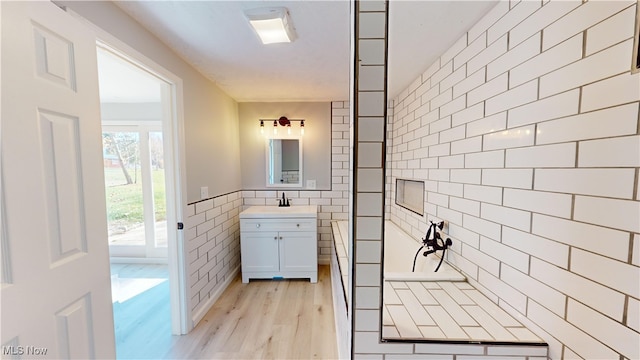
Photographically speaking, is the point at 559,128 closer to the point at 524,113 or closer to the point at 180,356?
the point at 524,113

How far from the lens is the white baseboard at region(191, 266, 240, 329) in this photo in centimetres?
204

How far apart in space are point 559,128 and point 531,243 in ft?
1.45

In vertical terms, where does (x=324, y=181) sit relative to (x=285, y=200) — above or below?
above

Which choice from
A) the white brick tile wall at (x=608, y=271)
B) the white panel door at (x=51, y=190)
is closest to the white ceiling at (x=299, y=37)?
the white panel door at (x=51, y=190)

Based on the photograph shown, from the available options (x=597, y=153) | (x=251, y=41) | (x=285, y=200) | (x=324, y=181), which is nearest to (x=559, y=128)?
(x=597, y=153)

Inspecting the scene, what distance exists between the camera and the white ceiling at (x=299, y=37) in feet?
3.98

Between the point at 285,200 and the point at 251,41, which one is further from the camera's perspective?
A: the point at 285,200

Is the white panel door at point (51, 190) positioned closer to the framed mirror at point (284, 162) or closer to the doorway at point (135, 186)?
the doorway at point (135, 186)

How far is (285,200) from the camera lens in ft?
10.3

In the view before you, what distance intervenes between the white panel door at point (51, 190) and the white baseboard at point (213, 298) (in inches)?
38.8

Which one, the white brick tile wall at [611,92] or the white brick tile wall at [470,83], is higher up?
the white brick tile wall at [470,83]

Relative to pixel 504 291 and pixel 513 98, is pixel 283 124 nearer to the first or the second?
pixel 513 98

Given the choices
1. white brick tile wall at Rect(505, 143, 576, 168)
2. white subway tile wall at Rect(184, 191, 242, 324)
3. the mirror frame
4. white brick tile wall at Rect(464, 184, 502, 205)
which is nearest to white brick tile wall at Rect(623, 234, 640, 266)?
white brick tile wall at Rect(505, 143, 576, 168)

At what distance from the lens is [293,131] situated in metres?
3.12
